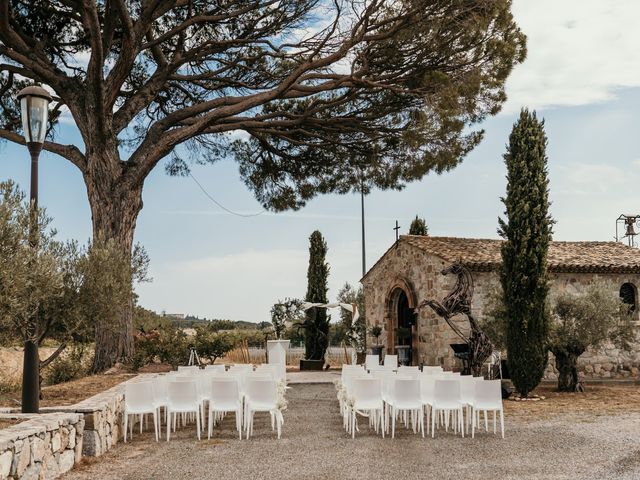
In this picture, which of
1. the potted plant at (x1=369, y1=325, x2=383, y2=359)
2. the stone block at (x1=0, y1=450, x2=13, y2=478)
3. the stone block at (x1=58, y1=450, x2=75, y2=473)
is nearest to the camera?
the stone block at (x1=0, y1=450, x2=13, y2=478)

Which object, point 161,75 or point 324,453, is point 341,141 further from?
point 324,453

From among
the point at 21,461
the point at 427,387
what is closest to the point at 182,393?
the point at 21,461

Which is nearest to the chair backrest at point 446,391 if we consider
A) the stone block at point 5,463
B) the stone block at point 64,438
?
the stone block at point 64,438

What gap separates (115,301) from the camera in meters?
7.50

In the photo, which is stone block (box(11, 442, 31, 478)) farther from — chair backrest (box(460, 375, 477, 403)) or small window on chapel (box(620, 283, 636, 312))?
small window on chapel (box(620, 283, 636, 312))

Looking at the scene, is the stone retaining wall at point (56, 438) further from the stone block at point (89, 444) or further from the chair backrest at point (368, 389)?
the chair backrest at point (368, 389)

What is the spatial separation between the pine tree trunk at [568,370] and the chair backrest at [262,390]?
7.13 metres

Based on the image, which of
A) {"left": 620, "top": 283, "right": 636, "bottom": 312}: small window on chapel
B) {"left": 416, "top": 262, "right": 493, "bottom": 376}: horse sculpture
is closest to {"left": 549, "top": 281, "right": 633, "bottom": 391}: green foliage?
{"left": 416, "top": 262, "right": 493, "bottom": 376}: horse sculpture

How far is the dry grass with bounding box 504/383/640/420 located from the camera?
9.73m

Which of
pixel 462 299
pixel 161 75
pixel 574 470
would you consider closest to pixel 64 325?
pixel 574 470

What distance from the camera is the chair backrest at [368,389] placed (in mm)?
7516

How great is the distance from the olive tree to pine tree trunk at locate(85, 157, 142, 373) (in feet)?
0.08

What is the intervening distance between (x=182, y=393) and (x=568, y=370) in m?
8.11

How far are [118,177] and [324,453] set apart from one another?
7.55m
